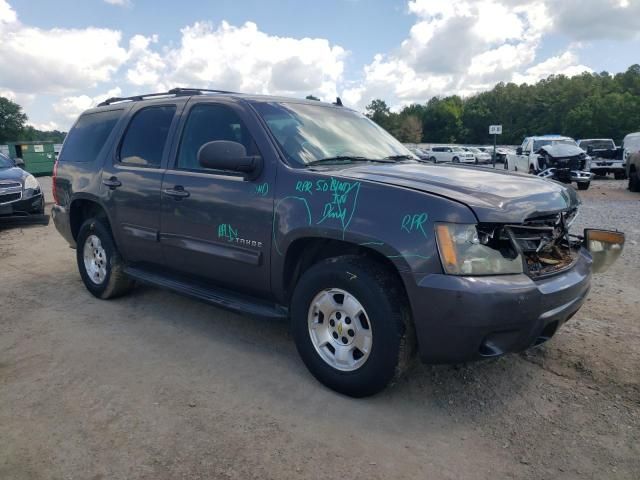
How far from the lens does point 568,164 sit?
16.6 meters

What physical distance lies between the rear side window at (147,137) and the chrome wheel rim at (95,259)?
929 mm

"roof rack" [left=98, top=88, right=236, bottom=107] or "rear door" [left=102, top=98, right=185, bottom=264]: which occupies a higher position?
"roof rack" [left=98, top=88, right=236, bottom=107]

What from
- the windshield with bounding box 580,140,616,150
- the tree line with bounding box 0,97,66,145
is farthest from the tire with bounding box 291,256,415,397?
the tree line with bounding box 0,97,66,145

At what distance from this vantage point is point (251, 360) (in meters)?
3.75

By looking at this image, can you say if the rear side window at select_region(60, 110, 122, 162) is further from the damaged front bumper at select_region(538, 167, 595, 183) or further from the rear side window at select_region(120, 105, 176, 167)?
the damaged front bumper at select_region(538, 167, 595, 183)

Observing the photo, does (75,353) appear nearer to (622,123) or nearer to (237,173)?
(237,173)

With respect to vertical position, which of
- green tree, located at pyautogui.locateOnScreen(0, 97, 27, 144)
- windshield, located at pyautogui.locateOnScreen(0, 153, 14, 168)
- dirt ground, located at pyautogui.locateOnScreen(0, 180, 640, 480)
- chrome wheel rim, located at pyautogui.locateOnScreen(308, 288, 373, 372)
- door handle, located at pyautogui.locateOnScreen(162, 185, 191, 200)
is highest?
green tree, located at pyautogui.locateOnScreen(0, 97, 27, 144)

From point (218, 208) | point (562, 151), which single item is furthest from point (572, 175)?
point (218, 208)

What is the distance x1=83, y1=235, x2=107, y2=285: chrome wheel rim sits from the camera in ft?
16.6

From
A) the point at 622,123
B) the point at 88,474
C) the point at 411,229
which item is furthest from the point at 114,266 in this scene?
the point at 622,123

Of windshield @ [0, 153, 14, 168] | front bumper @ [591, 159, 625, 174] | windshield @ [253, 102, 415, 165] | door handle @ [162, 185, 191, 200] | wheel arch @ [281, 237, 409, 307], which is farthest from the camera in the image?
front bumper @ [591, 159, 625, 174]

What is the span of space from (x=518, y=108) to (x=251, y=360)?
352ft

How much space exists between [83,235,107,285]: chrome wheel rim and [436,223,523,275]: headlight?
3.50m

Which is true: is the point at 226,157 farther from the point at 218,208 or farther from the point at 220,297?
the point at 220,297
